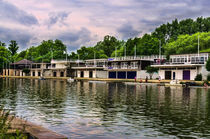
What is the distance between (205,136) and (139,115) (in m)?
6.62

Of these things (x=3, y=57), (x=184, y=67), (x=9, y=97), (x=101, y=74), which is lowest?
(x=9, y=97)

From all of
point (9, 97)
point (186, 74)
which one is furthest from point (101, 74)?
point (9, 97)

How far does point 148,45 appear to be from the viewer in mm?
118188

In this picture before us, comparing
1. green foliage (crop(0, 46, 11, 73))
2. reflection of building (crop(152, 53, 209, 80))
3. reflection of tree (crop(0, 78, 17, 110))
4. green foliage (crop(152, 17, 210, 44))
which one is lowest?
reflection of tree (crop(0, 78, 17, 110))

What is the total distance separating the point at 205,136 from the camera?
44.7ft

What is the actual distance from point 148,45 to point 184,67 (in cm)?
3984

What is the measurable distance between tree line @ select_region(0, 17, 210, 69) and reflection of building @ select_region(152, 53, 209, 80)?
8.33 meters

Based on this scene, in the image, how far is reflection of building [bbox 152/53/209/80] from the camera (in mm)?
75644

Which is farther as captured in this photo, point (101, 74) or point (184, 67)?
point (101, 74)

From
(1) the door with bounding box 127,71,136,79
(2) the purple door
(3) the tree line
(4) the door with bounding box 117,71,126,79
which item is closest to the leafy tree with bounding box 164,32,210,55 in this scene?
(3) the tree line

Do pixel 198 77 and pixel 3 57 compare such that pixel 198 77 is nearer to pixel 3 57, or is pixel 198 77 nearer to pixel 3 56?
pixel 3 57

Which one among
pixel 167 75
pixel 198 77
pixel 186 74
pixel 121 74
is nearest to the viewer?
pixel 198 77

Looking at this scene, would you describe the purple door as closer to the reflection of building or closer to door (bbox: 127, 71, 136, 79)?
the reflection of building

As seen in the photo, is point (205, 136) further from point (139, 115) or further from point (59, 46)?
point (59, 46)
